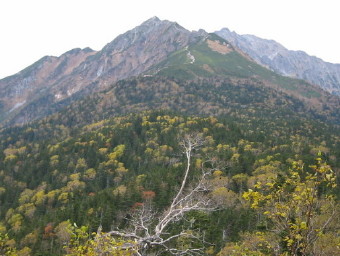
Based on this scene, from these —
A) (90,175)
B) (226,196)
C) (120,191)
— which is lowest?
(226,196)

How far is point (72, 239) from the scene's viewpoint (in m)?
10.8

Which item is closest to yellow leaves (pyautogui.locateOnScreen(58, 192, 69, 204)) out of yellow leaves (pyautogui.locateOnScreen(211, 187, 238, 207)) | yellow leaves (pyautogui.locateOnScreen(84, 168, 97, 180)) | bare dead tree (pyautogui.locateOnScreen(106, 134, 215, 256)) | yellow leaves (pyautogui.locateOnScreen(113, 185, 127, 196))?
yellow leaves (pyautogui.locateOnScreen(84, 168, 97, 180))

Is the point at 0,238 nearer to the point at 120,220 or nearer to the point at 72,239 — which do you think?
the point at 72,239

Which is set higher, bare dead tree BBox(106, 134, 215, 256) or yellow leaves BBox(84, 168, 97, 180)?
bare dead tree BBox(106, 134, 215, 256)

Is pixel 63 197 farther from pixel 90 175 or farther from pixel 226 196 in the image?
pixel 226 196

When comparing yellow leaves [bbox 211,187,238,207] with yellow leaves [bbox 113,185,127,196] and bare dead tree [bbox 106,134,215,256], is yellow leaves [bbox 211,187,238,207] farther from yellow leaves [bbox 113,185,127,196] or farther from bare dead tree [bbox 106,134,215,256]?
bare dead tree [bbox 106,134,215,256]

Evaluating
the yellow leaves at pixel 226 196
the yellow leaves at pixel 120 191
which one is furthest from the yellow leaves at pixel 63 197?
the yellow leaves at pixel 226 196

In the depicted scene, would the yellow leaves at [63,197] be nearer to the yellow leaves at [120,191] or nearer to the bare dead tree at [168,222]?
the yellow leaves at [120,191]

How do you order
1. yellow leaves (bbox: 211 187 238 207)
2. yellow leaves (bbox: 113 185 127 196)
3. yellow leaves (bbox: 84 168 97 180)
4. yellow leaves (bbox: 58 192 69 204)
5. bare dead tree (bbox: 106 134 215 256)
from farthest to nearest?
yellow leaves (bbox: 84 168 97 180), yellow leaves (bbox: 58 192 69 204), yellow leaves (bbox: 113 185 127 196), yellow leaves (bbox: 211 187 238 207), bare dead tree (bbox: 106 134 215 256)

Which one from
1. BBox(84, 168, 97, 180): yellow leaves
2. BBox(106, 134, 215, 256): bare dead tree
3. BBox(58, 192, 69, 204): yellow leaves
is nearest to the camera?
BBox(106, 134, 215, 256): bare dead tree

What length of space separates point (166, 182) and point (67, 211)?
4575 centimetres

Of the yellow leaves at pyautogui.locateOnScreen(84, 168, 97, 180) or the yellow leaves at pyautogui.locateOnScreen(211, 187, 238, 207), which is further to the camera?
the yellow leaves at pyautogui.locateOnScreen(84, 168, 97, 180)

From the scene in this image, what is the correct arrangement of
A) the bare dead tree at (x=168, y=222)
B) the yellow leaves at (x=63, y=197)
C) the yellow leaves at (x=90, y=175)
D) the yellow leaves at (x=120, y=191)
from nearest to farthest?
1. the bare dead tree at (x=168, y=222)
2. the yellow leaves at (x=120, y=191)
3. the yellow leaves at (x=63, y=197)
4. the yellow leaves at (x=90, y=175)

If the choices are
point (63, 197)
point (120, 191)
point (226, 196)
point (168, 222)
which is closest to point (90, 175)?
point (63, 197)
